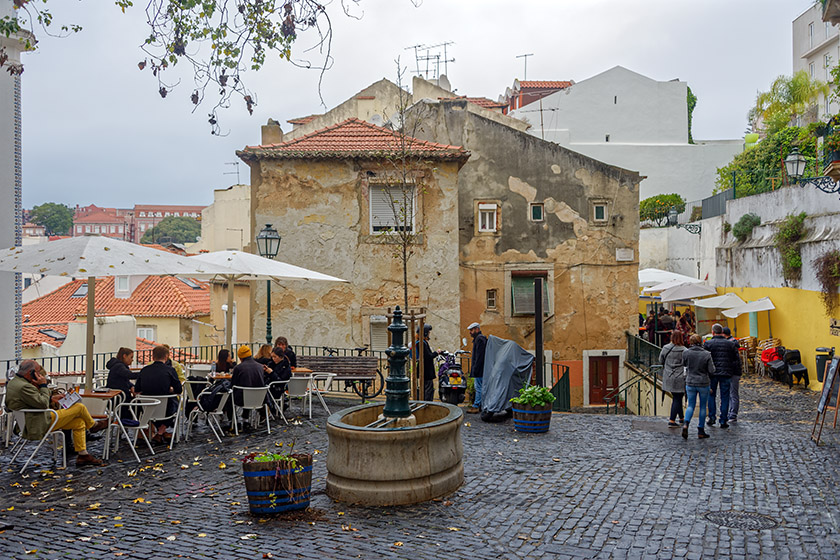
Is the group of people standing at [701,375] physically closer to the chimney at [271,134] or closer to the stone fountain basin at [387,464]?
the stone fountain basin at [387,464]

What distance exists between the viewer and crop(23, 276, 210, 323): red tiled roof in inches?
1293

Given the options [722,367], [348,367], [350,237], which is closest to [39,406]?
[348,367]

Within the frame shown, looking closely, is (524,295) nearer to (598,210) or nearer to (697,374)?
(598,210)

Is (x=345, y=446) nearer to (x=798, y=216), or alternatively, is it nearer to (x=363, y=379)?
A: (x=363, y=379)

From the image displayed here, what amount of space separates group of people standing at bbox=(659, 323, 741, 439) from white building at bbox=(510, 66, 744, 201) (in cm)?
2897

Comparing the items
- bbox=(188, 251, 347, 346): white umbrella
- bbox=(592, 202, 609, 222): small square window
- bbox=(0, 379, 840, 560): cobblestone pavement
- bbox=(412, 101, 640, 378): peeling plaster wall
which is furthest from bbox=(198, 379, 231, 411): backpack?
bbox=(592, 202, 609, 222): small square window

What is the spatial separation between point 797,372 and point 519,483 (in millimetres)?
12482

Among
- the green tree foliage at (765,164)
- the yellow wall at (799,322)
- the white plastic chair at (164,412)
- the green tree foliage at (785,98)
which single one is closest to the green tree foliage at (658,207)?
the green tree foliage at (765,164)

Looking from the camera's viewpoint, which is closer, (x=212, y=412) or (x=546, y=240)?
(x=212, y=412)

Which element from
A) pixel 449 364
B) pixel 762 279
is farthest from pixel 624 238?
pixel 449 364

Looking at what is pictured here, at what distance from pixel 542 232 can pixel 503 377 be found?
10.5 meters

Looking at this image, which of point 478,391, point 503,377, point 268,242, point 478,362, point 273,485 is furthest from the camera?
point 268,242

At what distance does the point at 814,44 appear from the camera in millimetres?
47312

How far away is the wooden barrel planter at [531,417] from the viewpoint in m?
10.7
